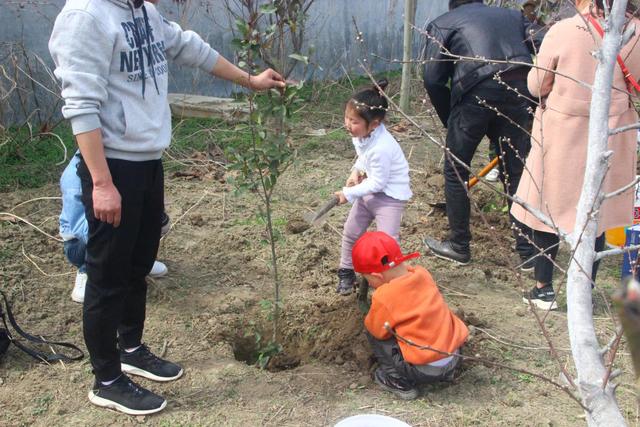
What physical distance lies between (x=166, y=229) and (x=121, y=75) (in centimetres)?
203

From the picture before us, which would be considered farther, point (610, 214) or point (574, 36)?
point (610, 214)

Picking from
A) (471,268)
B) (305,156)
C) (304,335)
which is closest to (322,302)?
(304,335)

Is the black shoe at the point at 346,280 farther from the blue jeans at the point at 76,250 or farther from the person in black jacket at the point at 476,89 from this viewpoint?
the blue jeans at the point at 76,250

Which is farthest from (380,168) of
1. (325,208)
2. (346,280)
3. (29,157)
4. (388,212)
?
(29,157)

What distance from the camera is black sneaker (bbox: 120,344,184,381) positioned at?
286 cm

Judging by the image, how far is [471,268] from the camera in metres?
4.11

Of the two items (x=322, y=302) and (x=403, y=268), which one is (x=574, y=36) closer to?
(x=403, y=268)

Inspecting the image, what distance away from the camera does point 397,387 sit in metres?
2.78

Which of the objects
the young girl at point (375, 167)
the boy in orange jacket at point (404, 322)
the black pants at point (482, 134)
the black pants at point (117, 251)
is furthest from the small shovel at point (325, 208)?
the black pants at point (117, 251)

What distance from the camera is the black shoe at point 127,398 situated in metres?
2.60

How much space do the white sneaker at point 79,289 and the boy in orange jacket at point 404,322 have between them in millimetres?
1564

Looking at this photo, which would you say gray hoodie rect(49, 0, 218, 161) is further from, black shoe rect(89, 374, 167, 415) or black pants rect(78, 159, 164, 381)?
black shoe rect(89, 374, 167, 415)

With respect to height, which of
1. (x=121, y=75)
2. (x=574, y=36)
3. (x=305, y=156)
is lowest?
(x=305, y=156)

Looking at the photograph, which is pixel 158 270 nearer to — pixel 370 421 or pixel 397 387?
pixel 397 387
